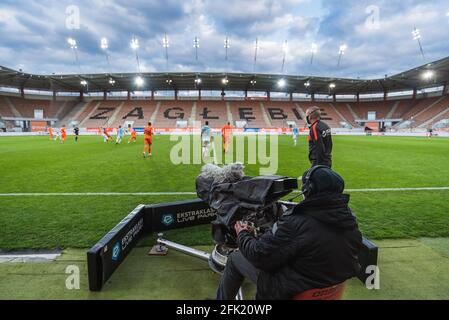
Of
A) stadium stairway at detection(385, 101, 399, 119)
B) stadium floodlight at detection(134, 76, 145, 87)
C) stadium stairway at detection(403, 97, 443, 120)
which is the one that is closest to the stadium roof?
stadium floodlight at detection(134, 76, 145, 87)

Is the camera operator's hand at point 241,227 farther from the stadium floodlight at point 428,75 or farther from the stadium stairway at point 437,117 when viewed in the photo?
the stadium floodlight at point 428,75

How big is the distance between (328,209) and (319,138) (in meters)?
3.83

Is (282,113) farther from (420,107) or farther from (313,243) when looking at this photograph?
(313,243)

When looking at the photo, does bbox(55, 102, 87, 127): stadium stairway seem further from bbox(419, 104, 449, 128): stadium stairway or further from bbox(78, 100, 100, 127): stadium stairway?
bbox(419, 104, 449, 128): stadium stairway

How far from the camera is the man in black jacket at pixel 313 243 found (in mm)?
1644

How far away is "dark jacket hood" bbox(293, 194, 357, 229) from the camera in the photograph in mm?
1640

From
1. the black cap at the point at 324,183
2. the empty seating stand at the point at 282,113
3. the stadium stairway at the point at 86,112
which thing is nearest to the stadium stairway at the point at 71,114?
the stadium stairway at the point at 86,112

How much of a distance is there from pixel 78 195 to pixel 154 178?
96.9 inches

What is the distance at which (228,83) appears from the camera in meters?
51.9

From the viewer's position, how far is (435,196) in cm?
627

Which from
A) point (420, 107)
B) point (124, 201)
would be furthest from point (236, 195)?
point (420, 107)
